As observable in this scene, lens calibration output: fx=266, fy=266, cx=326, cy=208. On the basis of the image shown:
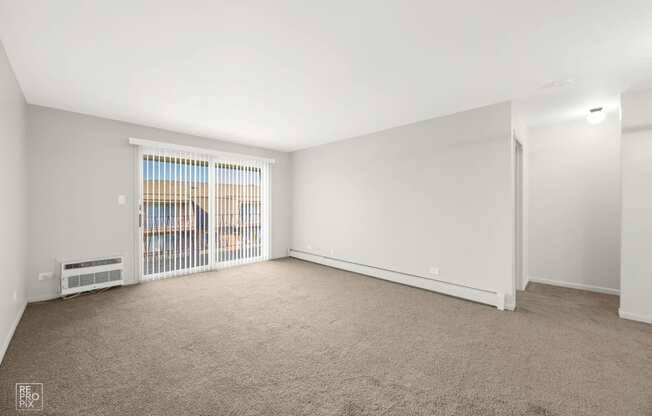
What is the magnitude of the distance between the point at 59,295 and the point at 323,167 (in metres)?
4.72

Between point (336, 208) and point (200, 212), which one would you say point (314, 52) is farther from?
point (200, 212)

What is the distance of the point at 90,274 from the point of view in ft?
12.5

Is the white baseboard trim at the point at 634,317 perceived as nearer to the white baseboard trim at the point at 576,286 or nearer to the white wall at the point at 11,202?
the white baseboard trim at the point at 576,286

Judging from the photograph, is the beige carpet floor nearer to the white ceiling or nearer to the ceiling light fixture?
the ceiling light fixture

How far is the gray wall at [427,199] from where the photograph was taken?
11.4 feet

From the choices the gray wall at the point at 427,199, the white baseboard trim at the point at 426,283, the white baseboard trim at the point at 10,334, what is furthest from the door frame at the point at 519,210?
the white baseboard trim at the point at 10,334

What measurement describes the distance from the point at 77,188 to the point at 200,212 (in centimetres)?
176

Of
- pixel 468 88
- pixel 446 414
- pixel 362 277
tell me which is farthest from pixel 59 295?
pixel 468 88

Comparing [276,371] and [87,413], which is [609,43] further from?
[87,413]

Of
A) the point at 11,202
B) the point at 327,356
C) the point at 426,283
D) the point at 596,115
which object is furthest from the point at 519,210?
the point at 11,202

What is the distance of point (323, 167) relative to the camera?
5828mm

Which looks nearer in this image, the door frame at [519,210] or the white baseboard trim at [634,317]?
the white baseboard trim at [634,317]

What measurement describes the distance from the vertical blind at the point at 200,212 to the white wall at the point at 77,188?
0.27 meters

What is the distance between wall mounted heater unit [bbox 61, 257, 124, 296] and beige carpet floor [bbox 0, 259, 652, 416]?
0.93 ft
